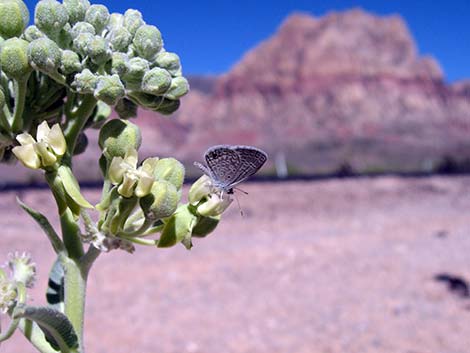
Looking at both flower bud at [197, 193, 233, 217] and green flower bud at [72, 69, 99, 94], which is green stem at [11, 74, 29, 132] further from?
flower bud at [197, 193, 233, 217]

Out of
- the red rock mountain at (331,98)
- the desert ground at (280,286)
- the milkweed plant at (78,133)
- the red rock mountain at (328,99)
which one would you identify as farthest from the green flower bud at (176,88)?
the red rock mountain at (331,98)

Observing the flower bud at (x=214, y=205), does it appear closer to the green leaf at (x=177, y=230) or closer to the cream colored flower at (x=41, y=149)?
the green leaf at (x=177, y=230)

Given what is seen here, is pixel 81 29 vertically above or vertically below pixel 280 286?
below

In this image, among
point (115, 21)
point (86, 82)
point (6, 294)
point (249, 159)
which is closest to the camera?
point (249, 159)

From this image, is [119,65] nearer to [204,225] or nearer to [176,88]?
[176,88]

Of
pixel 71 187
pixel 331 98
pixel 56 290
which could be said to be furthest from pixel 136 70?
pixel 331 98

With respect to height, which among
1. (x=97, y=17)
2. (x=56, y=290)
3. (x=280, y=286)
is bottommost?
(x=56, y=290)

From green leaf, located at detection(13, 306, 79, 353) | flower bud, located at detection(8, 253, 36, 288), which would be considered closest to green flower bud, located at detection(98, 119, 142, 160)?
green leaf, located at detection(13, 306, 79, 353)
